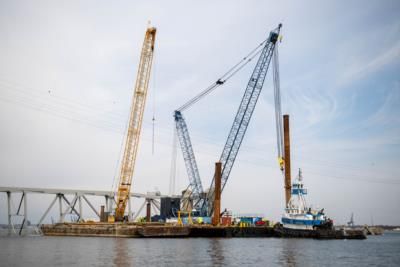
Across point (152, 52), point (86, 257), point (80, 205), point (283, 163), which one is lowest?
point (86, 257)

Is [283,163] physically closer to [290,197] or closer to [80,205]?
[290,197]

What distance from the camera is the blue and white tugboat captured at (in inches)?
3130

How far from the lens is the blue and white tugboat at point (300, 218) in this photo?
7950cm

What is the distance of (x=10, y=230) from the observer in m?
104

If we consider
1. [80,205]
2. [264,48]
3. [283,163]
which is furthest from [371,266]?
[80,205]

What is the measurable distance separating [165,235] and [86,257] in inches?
1485

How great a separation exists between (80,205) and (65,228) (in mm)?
14395

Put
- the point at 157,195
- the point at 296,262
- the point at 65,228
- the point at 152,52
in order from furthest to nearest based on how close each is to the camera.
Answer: the point at 157,195 < the point at 65,228 < the point at 152,52 < the point at 296,262

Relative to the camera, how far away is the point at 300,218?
80312 millimetres

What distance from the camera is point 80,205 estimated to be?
110m

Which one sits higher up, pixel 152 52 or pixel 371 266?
pixel 152 52

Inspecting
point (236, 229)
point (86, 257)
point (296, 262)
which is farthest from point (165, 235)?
point (296, 262)

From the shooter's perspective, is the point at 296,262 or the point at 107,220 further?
the point at 107,220

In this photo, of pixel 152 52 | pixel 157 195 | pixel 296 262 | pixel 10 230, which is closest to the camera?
pixel 296 262
